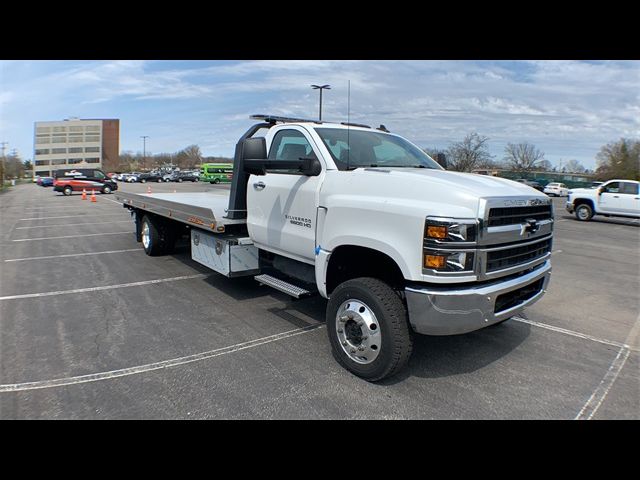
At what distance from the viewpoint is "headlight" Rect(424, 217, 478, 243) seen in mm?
3074

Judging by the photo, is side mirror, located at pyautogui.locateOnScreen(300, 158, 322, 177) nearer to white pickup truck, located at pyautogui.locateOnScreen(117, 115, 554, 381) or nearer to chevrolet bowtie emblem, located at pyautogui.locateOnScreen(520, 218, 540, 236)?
white pickup truck, located at pyautogui.locateOnScreen(117, 115, 554, 381)

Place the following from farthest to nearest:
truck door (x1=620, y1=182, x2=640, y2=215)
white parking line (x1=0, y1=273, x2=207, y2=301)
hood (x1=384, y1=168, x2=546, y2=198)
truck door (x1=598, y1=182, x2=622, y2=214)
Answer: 1. truck door (x1=598, y1=182, x2=622, y2=214)
2. truck door (x1=620, y1=182, x2=640, y2=215)
3. white parking line (x1=0, y1=273, x2=207, y2=301)
4. hood (x1=384, y1=168, x2=546, y2=198)

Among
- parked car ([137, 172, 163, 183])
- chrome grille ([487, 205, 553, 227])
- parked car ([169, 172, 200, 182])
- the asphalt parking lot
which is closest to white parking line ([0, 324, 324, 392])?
the asphalt parking lot

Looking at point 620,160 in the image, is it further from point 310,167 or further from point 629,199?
point 310,167

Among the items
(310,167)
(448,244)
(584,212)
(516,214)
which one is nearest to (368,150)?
(310,167)

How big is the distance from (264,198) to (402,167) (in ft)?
5.45

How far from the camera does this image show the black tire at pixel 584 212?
18656 mm

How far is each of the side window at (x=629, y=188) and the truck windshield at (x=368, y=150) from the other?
671 inches

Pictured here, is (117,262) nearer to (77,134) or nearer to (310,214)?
(310,214)

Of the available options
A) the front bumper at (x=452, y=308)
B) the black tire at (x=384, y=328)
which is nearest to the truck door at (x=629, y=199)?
the front bumper at (x=452, y=308)

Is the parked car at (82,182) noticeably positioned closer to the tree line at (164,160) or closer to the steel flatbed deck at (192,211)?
the steel flatbed deck at (192,211)

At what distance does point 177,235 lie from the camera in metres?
8.70

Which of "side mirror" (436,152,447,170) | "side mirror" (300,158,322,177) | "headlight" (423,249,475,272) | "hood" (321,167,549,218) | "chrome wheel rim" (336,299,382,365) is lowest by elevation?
"chrome wheel rim" (336,299,382,365)

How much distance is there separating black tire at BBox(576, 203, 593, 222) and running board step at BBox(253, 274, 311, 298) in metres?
18.7
